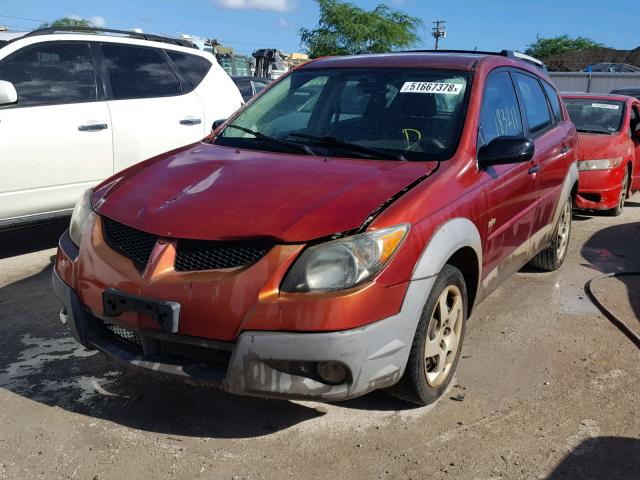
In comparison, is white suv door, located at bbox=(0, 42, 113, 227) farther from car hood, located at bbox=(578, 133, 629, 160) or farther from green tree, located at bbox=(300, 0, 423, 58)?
green tree, located at bbox=(300, 0, 423, 58)

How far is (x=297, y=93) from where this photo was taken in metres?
4.24

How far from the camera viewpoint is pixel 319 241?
2674 millimetres

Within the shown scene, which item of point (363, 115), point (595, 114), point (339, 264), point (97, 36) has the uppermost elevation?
point (97, 36)

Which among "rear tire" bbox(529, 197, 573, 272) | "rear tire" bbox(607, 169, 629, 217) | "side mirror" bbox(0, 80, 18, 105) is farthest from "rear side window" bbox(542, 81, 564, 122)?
"side mirror" bbox(0, 80, 18, 105)

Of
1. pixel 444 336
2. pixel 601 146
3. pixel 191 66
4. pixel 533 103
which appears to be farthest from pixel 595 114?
pixel 444 336

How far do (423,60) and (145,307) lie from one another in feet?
7.68

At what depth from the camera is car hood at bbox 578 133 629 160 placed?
7.72 meters

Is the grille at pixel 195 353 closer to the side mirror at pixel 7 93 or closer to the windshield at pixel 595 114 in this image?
the side mirror at pixel 7 93

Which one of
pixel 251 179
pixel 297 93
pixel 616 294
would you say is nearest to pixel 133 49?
pixel 297 93

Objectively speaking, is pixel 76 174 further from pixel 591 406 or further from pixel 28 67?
pixel 591 406

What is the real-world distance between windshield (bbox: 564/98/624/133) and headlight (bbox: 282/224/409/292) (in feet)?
21.9

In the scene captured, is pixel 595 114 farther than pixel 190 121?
Yes

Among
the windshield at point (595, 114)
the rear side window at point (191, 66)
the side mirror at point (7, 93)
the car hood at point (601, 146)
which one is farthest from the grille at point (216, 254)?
the windshield at point (595, 114)

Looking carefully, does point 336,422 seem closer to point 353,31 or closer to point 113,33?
point 113,33
